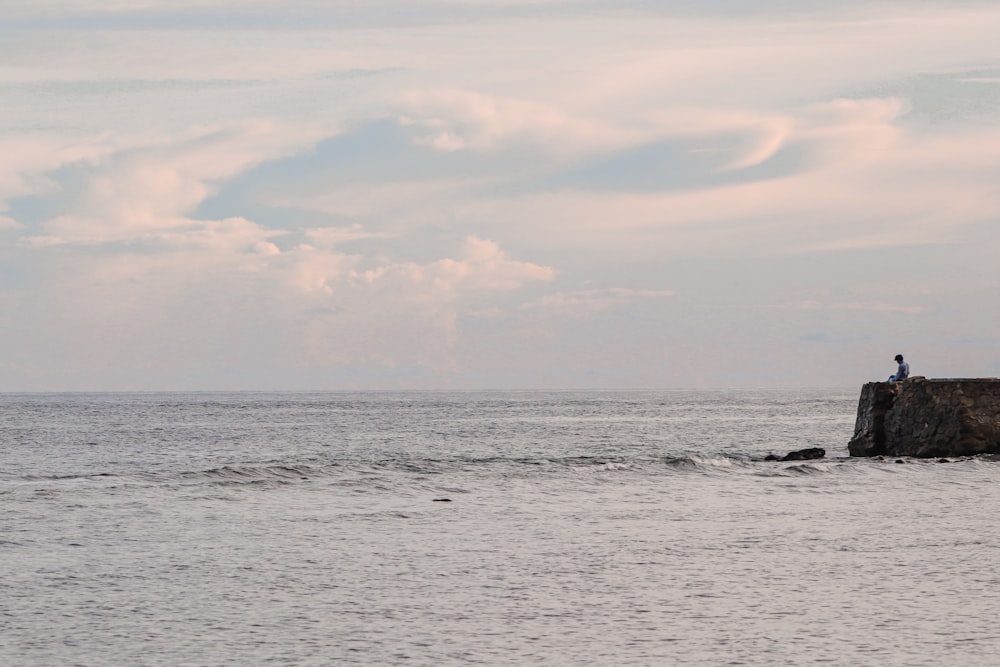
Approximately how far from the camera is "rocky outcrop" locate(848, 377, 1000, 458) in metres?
31.0

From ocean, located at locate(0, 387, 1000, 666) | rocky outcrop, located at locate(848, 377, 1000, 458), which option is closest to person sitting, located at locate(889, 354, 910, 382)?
rocky outcrop, located at locate(848, 377, 1000, 458)

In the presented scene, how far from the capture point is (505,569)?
12734 mm

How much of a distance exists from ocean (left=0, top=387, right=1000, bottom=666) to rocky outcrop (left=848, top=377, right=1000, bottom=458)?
13.2 feet

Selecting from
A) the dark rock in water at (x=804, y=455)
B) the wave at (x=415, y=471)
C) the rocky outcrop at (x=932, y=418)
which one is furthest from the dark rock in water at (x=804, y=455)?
the wave at (x=415, y=471)

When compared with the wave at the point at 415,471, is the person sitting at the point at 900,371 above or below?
above

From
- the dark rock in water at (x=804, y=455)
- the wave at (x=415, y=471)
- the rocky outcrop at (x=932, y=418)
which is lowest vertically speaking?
the wave at (x=415, y=471)

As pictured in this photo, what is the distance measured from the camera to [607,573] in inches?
489

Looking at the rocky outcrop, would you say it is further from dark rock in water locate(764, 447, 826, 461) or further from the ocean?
the ocean

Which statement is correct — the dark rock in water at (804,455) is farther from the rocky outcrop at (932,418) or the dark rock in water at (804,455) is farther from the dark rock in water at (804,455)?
the rocky outcrop at (932,418)

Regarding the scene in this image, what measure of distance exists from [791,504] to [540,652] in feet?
41.2

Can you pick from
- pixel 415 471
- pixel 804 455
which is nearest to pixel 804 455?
pixel 804 455

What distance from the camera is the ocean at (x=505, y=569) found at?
8.92m

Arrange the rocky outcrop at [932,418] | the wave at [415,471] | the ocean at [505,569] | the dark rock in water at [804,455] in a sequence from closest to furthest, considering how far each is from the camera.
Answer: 1. the ocean at [505,569]
2. the wave at [415,471]
3. the rocky outcrop at [932,418]
4. the dark rock in water at [804,455]

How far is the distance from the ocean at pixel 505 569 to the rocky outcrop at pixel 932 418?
401 centimetres
